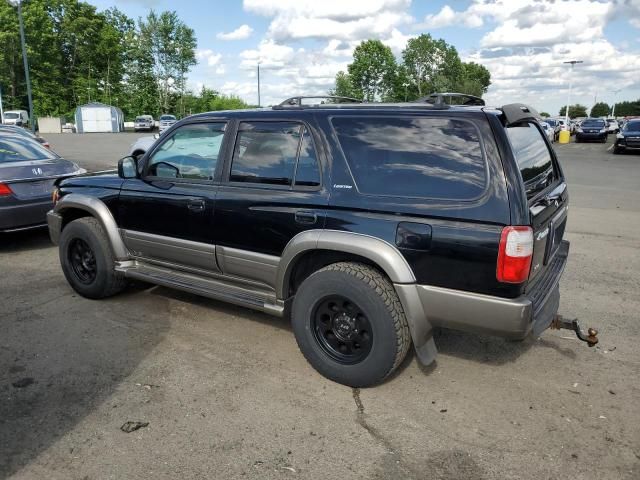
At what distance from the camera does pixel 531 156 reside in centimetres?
350

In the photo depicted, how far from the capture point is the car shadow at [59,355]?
9.88ft

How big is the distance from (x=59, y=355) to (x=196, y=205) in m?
1.46

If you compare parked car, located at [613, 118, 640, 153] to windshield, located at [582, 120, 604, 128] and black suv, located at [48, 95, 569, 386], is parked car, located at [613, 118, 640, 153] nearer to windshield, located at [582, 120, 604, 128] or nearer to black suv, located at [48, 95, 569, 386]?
windshield, located at [582, 120, 604, 128]

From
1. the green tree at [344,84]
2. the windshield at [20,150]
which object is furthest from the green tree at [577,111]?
the windshield at [20,150]

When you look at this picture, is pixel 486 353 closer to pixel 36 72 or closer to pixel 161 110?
pixel 36 72

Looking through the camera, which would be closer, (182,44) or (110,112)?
(110,112)

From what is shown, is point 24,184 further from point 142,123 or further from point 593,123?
point 142,123

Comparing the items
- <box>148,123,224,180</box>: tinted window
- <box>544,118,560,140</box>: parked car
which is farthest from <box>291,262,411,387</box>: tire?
<box>544,118,560,140</box>: parked car

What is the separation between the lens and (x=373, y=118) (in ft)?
11.1

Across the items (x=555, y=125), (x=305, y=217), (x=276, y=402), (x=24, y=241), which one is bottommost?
(x=276, y=402)

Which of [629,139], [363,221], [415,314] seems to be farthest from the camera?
[629,139]

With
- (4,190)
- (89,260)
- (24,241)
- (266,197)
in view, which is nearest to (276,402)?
(266,197)

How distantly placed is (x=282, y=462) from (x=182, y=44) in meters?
78.4

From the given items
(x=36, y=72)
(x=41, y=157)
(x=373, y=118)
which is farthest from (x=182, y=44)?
(x=373, y=118)
